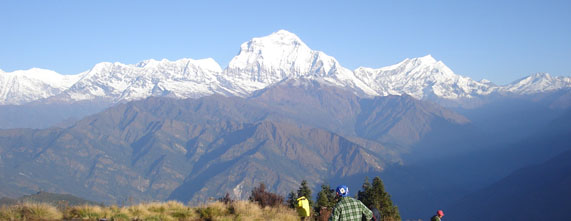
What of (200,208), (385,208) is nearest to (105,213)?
(200,208)

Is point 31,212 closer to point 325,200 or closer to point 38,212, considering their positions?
point 38,212

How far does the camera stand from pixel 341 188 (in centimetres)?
1645

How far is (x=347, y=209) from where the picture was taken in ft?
53.8

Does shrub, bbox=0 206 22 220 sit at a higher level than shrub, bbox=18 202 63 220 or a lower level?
lower

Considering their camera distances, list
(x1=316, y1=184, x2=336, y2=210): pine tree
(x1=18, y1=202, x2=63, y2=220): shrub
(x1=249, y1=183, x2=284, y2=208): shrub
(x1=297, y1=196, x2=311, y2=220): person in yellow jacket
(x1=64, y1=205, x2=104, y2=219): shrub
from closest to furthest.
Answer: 1. (x1=18, y1=202, x2=63, y2=220): shrub
2. (x1=64, y1=205, x2=104, y2=219): shrub
3. (x1=297, y1=196, x2=311, y2=220): person in yellow jacket
4. (x1=249, y1=183, x2=284, y2=208): shrub
5. (x1=316, y1=184, x2=336, y2=210): pine tree

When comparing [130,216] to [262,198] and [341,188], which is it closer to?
[262,198]

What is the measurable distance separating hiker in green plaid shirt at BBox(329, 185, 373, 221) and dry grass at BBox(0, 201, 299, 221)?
23.3ft

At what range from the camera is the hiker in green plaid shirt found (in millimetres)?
16375

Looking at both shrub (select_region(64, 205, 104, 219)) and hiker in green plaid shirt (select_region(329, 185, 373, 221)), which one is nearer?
hiker in green plaid shirt (select_region(329, 185, 373, 221))

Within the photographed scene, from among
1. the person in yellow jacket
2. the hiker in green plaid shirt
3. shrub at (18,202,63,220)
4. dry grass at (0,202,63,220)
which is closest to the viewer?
the hiker in green plaid shirt

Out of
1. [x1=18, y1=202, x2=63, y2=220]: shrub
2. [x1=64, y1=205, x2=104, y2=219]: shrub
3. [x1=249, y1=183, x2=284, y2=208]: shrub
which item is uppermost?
[x1=249, y1=183, x2=284, y2=208]: shrub

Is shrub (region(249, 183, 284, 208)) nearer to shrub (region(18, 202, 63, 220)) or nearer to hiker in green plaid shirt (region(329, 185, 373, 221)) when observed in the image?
shrub (region(18, 202, 63, 220))

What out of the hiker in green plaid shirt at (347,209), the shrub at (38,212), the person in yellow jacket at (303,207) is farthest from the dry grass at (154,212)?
the hiker in green plaid shirt at (347,209)

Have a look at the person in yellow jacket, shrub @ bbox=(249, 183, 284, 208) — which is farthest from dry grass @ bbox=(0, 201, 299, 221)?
shrub @ bbox=(249, 183, 284, 208)
